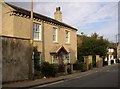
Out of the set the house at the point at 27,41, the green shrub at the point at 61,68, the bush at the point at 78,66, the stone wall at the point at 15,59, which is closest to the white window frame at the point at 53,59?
the house at the point at 27,41

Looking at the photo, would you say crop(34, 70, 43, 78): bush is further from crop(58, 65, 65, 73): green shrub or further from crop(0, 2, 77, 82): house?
crop(58, 65, 65, 73): green shrub

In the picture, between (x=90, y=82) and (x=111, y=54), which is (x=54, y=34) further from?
(x=111, y=54)

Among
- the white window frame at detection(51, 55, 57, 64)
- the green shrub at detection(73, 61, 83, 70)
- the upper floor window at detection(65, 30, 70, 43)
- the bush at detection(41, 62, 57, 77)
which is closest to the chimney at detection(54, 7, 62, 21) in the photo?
the upper floor window at detection(65, 30, 70, 43)

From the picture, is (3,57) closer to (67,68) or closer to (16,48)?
(16,48)

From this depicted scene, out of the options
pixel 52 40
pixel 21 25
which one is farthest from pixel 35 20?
pixel 52 40

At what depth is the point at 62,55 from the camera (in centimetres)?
3522

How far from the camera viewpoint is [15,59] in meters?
20.6

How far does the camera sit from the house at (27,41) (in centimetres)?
2003

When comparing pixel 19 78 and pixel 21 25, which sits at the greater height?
pixel 21 25

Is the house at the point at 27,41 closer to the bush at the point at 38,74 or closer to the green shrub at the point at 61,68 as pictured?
the bush at the point at 38,74

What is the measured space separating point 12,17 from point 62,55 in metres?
11.0

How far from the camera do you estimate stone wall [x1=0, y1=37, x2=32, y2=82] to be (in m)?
19.4

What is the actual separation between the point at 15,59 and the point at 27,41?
7.36 feet

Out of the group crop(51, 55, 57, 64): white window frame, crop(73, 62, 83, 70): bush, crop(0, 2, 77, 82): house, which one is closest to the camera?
crop(0, 2, 77, 82): house
